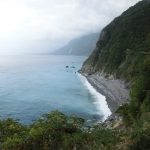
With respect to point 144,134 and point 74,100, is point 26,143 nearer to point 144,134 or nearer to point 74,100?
point 144,134

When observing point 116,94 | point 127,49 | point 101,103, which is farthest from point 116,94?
point 127,49

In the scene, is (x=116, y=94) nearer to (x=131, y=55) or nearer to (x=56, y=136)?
(x=131, y=55)

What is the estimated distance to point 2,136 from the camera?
7605 mm

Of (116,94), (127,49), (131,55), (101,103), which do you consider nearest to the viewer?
(101,103)

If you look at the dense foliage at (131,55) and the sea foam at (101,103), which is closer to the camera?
the dense foliage at (131,55)

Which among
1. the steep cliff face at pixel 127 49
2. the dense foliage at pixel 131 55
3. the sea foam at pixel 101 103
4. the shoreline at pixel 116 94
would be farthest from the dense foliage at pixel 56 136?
the steep cliff face at pixel 127 49

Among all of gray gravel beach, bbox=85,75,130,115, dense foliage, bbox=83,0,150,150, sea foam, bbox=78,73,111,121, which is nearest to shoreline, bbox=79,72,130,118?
gray gravel beach, bbox=85,75,130,115

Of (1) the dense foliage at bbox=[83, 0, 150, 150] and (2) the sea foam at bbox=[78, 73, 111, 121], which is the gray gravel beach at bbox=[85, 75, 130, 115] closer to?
(2) the sea foam at bbox=[78, 73, 111, 121]

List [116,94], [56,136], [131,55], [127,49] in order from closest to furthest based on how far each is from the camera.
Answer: [56,136] → [116,94] → [131,55] → [127,49]

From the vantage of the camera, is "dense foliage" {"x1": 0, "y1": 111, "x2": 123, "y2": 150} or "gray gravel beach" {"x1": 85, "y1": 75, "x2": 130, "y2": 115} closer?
"dense foliage" {"x1": 0, "y1": 111, "x2": 123, "y2": 150}

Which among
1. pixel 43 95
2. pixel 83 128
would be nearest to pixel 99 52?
pixel 43 95

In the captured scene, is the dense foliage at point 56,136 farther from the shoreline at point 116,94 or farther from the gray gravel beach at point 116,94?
the gray gravel beach at point 116,94

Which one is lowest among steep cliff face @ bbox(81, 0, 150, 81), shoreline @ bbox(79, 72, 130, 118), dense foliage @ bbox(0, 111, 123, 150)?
shoreline @ bbox(79, 72, 130, 118)

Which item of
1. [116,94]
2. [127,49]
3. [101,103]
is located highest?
[127,49]
